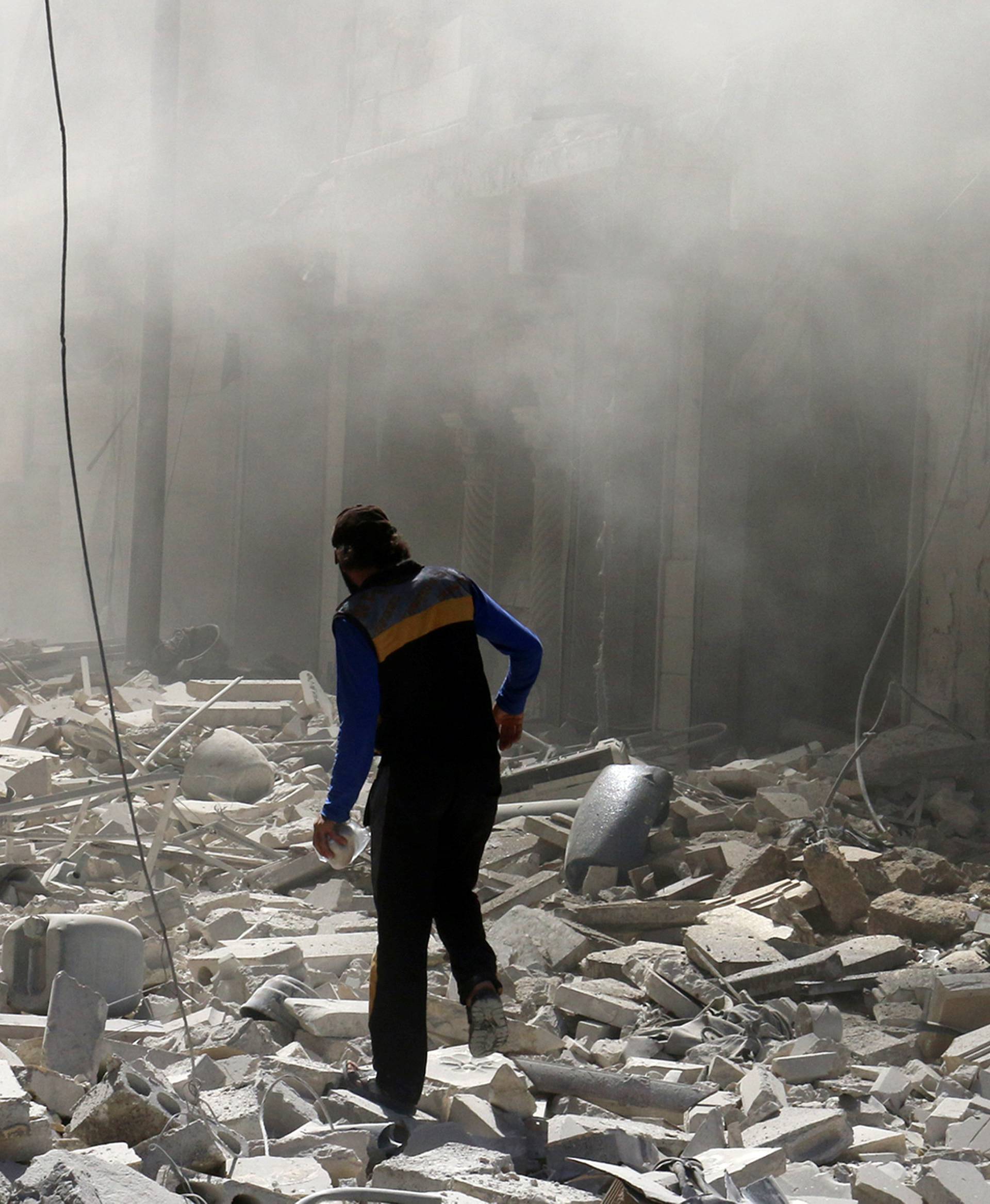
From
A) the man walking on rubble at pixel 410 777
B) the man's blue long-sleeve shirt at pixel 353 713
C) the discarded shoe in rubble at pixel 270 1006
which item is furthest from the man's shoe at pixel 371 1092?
the man's blue long-sleeve shirt at pixel 353 713

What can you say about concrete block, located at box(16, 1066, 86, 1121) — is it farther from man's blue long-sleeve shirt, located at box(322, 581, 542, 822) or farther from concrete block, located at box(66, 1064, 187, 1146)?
man's blue long-sleeve shirt, located at box(322, 581, 542, 822)

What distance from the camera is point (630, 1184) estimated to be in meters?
2.41

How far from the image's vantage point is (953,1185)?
2650 mm

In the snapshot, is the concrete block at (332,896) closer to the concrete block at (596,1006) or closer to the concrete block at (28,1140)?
the concrete block at (596,1006)

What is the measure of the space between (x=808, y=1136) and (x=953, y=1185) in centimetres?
36

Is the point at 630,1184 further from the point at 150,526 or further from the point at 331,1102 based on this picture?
the point at 150,526

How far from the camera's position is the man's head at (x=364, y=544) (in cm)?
312

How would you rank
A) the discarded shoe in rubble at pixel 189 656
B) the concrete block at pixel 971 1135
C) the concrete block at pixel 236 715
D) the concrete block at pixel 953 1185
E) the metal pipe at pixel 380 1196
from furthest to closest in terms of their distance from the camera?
the discarded shoe in rubble at pixel 189 656, the concrete block at pixel 236 715, the concrete block at pixel 971 1135, the concrete block at pixel 953 1185, the metal pipe at pixel 380 1196

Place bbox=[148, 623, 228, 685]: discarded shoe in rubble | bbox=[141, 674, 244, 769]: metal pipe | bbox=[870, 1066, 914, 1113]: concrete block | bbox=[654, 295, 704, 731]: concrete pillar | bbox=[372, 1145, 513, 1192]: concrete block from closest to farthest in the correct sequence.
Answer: bbox=[372, 1145, 513, 1192]: concrete block
bbox=[870, 1066, 914, 1113]: concrete block
bbox=[141, 674, 244, 769]: metal pipe
bbox=[654, 295, 704, 731]: concrete pillar
bbox=[148, 623, 228, 685]: discarded shoe in rubble

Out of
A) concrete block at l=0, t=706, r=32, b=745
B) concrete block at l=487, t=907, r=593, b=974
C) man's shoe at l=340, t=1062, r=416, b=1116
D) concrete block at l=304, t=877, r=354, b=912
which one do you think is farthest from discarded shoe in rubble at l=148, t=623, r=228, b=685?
man's shoe at l=340, t=1062, r=416, b=1116

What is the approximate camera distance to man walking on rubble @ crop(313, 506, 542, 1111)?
3.03 m

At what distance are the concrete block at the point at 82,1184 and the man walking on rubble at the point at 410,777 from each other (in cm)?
84

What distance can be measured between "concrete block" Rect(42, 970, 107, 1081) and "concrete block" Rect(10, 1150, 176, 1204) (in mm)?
747

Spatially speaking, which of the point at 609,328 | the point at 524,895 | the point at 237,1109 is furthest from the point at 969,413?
the point at 237,1109
